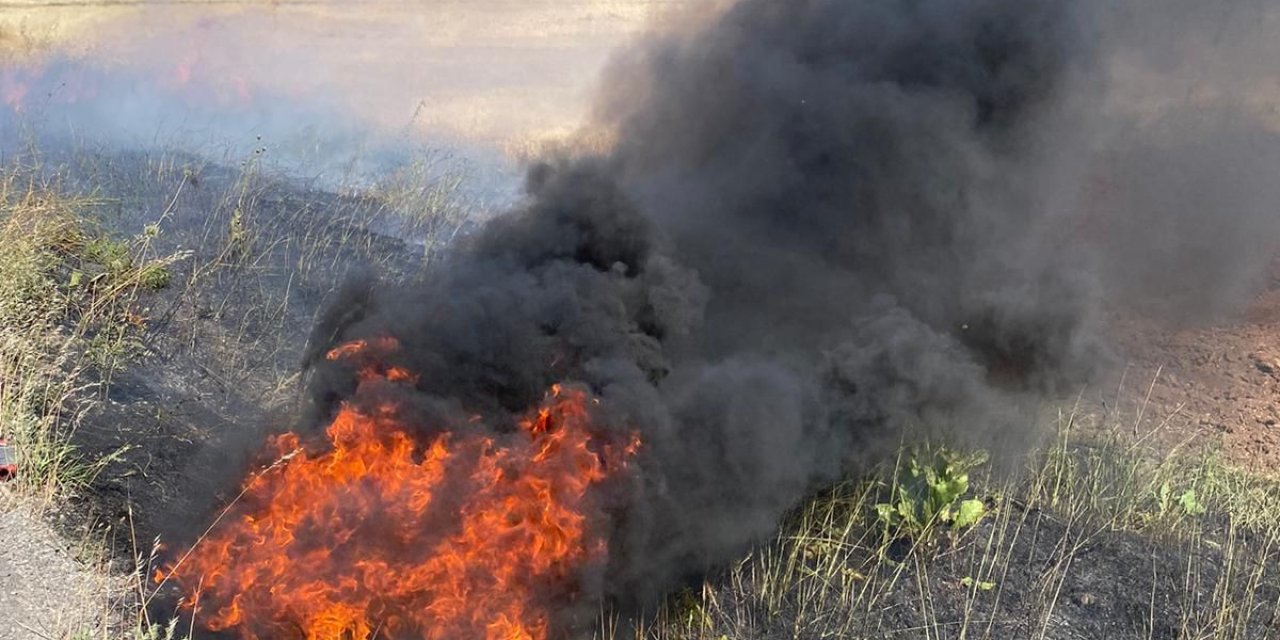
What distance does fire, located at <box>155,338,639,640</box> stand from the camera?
4566mm

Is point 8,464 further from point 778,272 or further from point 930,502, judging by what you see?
point 930,502

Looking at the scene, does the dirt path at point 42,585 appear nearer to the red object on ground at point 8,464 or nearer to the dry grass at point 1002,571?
the red object on ground at point 8,464

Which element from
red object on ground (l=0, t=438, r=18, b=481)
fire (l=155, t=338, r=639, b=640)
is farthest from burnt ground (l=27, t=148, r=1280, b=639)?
fire (l=155, t=338, r=639, b=640)

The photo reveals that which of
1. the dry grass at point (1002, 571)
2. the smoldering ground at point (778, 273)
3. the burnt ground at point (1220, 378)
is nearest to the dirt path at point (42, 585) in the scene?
the smoldering ground at point (778, 273)

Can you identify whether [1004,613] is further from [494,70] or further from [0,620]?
[494,70]

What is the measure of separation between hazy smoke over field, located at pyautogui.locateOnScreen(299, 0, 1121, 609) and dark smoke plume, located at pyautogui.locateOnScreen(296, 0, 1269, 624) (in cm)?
2

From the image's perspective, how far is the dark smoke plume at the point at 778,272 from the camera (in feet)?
17.7

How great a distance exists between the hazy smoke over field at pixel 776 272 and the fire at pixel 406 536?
18cm

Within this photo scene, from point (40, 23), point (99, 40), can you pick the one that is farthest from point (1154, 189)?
point (40, 23)

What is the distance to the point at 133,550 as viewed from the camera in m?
5.34

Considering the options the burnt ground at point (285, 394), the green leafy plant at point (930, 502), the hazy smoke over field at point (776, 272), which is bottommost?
the burnt ground at point (285, 394)

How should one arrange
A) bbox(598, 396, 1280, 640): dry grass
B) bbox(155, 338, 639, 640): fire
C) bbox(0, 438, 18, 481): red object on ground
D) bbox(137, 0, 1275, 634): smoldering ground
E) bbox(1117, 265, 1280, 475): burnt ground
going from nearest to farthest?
bbox(155, 338, 639, 640): fire
bbox(598, 396, 1280, 640): dry grass
bbox(137, 0, 1275, 634): smoldering ground
bbox(0, 438, 18, 481): red object on ground
bbox(1117, 265, 1280, 475): burnt ground

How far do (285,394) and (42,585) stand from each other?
2.81 metres

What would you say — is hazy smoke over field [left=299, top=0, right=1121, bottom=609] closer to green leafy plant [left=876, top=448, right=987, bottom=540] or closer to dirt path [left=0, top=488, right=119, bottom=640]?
green leafy plant [left=876, top=448, right=987, bottom=540]
